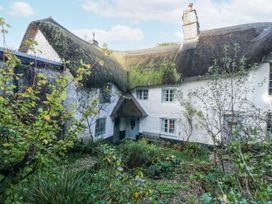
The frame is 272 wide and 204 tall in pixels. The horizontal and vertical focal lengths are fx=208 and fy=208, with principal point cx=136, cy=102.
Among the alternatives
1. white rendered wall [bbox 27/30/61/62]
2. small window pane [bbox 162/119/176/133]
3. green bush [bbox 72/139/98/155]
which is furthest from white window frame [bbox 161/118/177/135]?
white rendered wall [bbox 27/30/61/62]

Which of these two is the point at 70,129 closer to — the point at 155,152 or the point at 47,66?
the point at 155,152

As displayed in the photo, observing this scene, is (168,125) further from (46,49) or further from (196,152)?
(46,49)

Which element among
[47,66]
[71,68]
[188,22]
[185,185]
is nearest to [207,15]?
[188,22]

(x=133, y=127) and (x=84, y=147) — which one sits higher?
(x=133, y=127)

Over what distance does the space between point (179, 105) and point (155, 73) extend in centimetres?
294

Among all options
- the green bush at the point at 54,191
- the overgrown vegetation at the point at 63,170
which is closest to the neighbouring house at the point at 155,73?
the overgrown vegetation at the point at 63,170

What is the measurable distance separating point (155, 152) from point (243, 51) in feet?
28.3

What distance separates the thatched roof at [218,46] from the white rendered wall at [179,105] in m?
0.77

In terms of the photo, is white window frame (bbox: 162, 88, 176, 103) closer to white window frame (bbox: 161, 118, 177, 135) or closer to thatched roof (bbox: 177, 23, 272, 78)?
white window frame (bbox: 161, 118, 177, 135)

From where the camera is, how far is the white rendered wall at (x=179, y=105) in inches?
472

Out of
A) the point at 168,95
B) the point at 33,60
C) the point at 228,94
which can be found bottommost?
the point at 228,94

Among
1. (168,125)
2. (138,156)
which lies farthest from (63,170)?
(168,125)

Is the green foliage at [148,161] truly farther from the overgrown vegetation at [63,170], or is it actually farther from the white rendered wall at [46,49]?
the white rendered wall at [46,49]

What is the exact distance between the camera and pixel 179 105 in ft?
48.7
